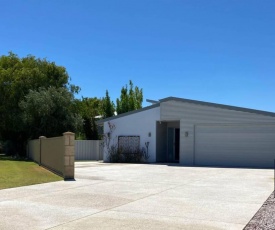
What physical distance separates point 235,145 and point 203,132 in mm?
2232

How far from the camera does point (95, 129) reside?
40562 millimetres

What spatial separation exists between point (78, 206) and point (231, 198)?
4.12m

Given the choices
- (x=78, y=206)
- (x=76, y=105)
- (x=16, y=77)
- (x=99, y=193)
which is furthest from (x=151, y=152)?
(x=78, y=206)

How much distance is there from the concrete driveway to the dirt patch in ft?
0.44

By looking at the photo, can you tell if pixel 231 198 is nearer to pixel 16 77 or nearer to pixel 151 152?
pixel 151 152

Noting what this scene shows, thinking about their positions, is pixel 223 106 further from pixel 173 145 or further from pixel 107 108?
pixel 107 108

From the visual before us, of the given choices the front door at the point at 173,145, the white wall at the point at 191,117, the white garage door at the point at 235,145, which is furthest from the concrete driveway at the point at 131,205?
the front door at the point at 173,145

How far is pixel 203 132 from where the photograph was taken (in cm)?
2473

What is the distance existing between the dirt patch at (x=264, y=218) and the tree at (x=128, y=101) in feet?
121

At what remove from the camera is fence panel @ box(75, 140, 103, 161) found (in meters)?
32.7

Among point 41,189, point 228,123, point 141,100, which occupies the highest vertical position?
point 141,100

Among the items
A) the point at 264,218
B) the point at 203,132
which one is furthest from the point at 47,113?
the point at 264,218

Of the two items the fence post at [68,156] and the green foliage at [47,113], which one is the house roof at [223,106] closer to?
the green foliage at [47,113]

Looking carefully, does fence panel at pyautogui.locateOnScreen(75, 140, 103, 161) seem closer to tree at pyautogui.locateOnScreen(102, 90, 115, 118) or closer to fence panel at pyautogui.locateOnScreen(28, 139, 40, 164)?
fence panel at pyautogui.locateOnScreen(28, 139, 40, 164)
